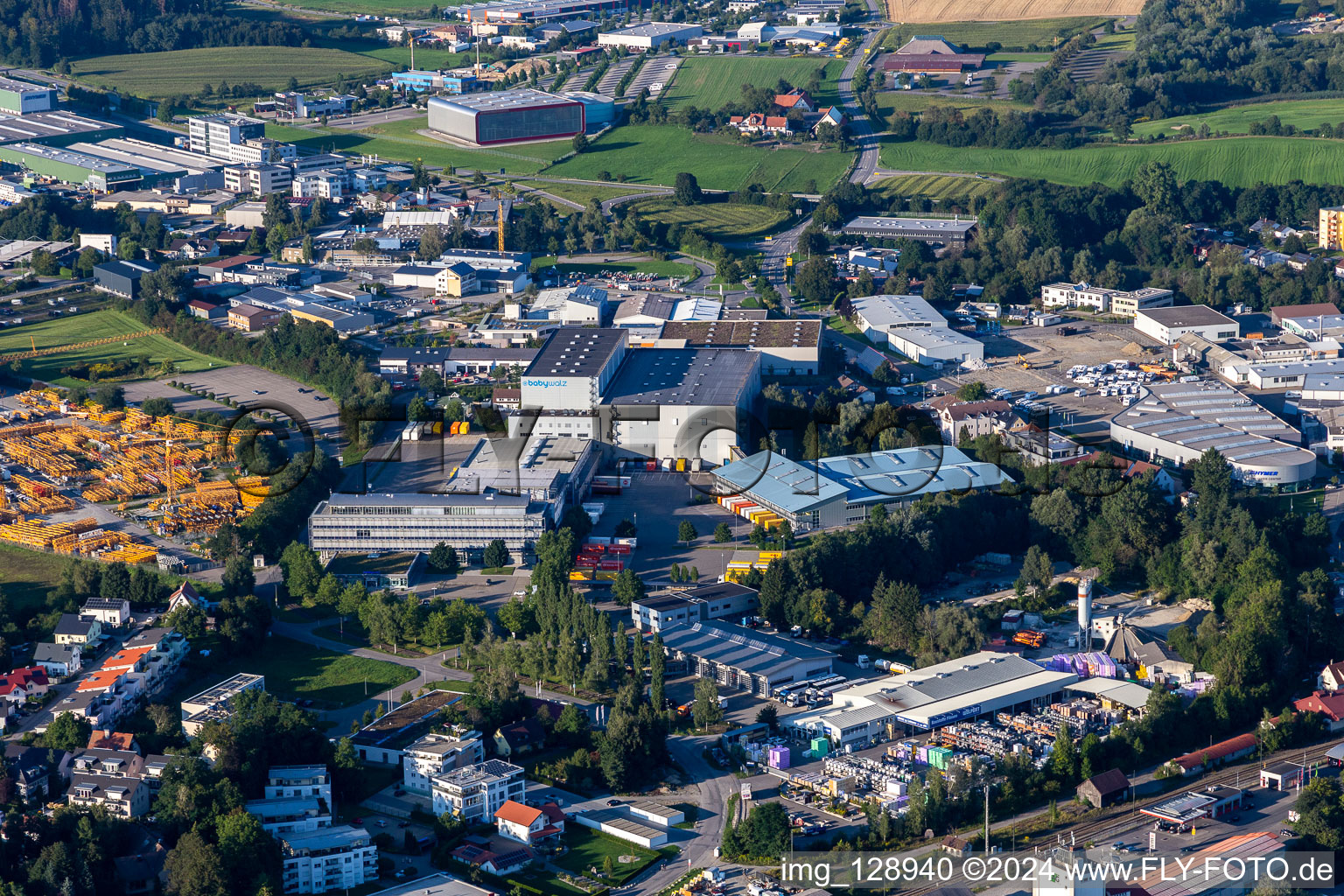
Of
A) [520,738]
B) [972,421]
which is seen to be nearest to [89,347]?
[972,421]

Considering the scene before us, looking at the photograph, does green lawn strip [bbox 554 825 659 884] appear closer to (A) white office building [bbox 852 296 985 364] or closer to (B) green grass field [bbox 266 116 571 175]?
(A) white office building [bbox 852 296 985 364]

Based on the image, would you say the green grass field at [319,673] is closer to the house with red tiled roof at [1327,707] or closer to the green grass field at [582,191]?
the house with red tiled roof at [1327,707]

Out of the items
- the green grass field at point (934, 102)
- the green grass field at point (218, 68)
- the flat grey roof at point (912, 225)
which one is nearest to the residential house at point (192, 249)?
the flat grey roof at point (912, 225)

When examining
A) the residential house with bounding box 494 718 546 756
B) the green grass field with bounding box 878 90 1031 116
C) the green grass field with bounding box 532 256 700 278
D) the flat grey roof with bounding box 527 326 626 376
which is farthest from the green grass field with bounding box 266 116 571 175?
the residential house with bounding box 494 718 546 756

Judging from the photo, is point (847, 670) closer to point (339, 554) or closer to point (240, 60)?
point (339, 554)

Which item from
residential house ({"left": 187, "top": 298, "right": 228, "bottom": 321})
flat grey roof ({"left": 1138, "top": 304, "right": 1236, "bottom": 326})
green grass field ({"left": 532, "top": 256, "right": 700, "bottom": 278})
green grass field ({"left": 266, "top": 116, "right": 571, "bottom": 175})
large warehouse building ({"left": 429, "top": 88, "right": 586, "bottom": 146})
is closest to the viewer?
flat grey roof ({"left": 1138, "top": 304, "right": 1236, "bottom": 326})

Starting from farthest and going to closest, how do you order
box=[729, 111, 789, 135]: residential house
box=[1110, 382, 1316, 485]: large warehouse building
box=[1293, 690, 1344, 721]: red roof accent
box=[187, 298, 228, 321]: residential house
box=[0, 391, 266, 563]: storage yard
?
box=[729, 111, 789, 135]: residential house, box=[187, 298, 228, 321]: residential house, box=[1110, 382, 1316, 485]: large warehouse building, box=[0, 391, 266, 563]: storage yard, box=[1293, 690, 1344, 721]: red roof accent
